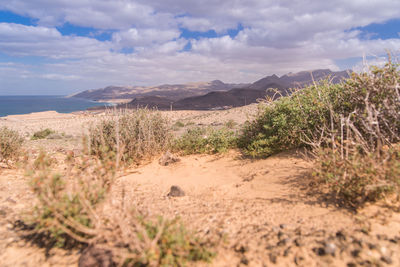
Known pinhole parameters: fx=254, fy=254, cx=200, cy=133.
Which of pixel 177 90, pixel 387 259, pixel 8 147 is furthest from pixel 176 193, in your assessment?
pixel 177 90

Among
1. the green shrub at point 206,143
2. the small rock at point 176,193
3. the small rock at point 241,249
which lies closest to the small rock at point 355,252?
the small rock at point 241,249

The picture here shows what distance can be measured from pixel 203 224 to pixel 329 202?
158 centimetres

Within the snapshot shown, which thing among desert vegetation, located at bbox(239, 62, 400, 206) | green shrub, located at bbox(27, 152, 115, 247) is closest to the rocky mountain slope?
desert vegetation, located at bbox(239, 62, 400, 206)

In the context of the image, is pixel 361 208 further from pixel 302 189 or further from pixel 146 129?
pixel 146 129

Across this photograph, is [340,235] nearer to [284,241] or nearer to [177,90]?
[284,241]

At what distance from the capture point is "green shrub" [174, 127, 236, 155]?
6645 mm

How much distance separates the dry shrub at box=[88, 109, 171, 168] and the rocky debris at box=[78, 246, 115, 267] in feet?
11.8

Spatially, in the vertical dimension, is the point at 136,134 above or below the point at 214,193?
above

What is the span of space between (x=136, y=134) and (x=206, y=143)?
73.6 inches

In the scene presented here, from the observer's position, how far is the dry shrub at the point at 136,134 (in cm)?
621

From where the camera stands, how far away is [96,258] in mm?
A: 2250

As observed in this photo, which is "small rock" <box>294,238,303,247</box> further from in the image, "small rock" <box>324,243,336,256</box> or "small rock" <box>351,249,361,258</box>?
"small rock" <box>351,249,361,258</box>

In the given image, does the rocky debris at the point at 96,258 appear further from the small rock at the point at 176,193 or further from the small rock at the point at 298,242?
the small rock at the point at 176,193

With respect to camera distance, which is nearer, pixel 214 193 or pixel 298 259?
pixel 298 259
